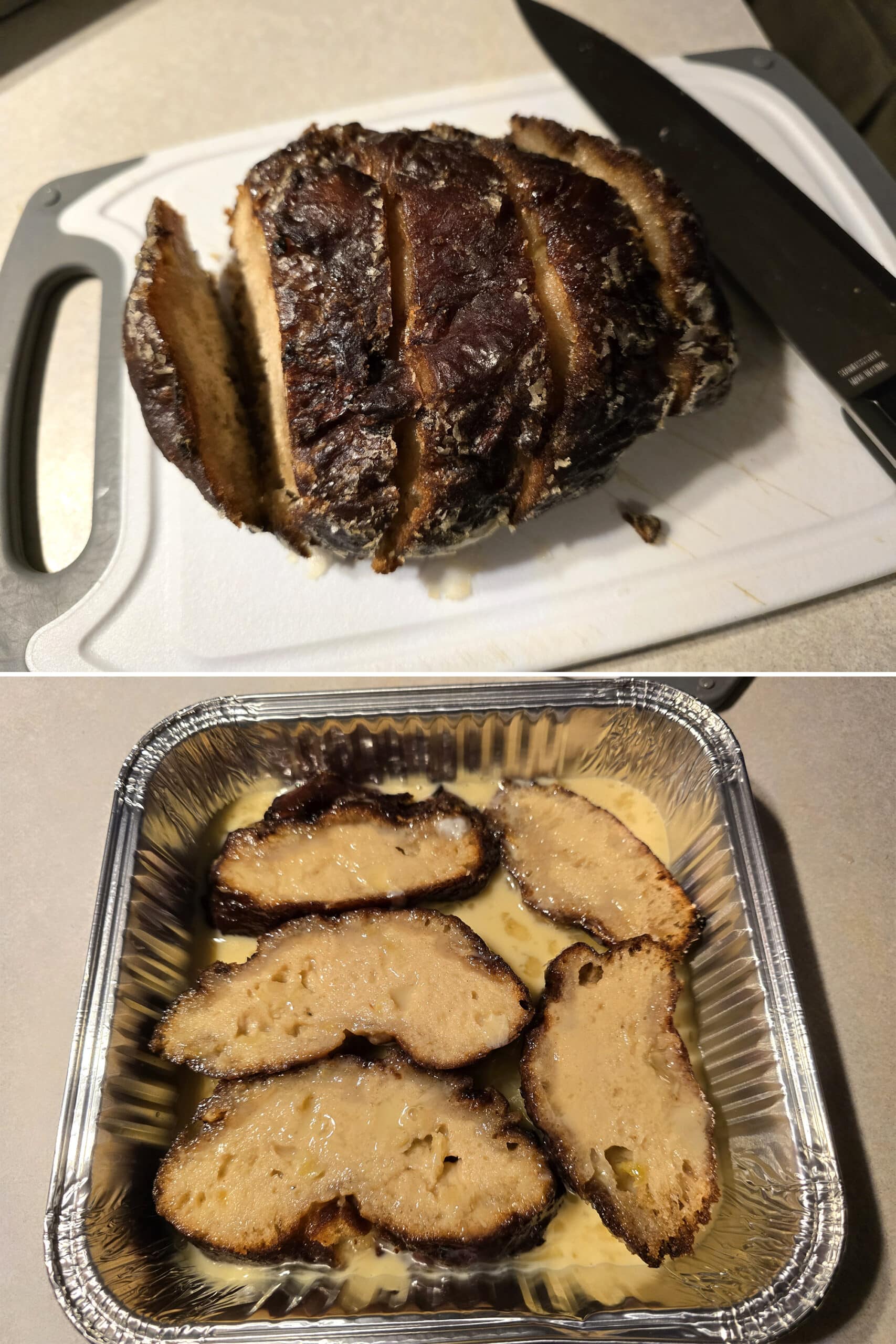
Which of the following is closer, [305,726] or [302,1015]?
[302,1015]

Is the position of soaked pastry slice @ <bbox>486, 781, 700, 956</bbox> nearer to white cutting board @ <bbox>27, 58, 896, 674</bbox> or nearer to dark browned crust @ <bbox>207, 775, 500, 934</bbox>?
dark browned crust @ <bbox>207, 775, 500, 934</bbox>

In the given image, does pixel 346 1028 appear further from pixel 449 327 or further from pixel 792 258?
pixel 792 258

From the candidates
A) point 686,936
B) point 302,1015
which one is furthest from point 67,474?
point 686,936

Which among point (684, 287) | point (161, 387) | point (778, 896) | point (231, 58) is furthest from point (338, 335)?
point (231, 58)

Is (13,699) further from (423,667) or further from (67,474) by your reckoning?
(423,667)

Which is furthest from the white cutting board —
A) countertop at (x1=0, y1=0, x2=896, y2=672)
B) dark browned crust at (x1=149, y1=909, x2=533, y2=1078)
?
countertop at (x1=0, y1=0, x2=896, y2=672)

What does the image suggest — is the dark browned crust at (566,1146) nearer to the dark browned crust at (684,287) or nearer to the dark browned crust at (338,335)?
the dark browned crust at (338,335)
